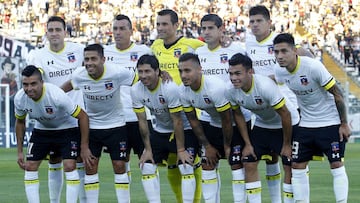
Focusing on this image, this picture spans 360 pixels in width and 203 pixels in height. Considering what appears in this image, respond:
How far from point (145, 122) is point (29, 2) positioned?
101 feet

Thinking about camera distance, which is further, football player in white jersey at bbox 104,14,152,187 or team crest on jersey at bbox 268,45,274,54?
football player in white jersey at bbox 104,14,152,187

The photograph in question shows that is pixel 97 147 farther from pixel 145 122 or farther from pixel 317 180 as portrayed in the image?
pixel 317 180

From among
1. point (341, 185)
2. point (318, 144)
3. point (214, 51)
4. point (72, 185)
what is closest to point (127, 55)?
point (214, 51)

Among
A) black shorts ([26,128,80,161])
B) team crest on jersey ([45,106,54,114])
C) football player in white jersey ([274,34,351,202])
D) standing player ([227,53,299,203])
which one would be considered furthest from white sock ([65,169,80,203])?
football player in white jersey ([274,34,351,202])

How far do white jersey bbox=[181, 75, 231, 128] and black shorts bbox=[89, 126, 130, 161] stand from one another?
1.07 metres

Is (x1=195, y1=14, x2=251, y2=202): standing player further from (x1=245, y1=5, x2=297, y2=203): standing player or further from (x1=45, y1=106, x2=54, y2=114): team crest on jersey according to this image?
(x1=45, y1=106, x2=54, y2=114): team crest on jersey

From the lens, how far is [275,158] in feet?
45.1

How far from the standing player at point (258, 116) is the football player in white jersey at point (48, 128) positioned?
79.0 inches

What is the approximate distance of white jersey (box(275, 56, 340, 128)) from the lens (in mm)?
12672

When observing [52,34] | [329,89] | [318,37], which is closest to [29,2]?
[318,37]

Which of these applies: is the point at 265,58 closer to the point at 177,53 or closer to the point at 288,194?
the point at 177,53

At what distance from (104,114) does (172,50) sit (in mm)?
1323

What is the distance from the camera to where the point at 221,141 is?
1374cm

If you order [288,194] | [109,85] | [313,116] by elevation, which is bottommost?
[288,194]
